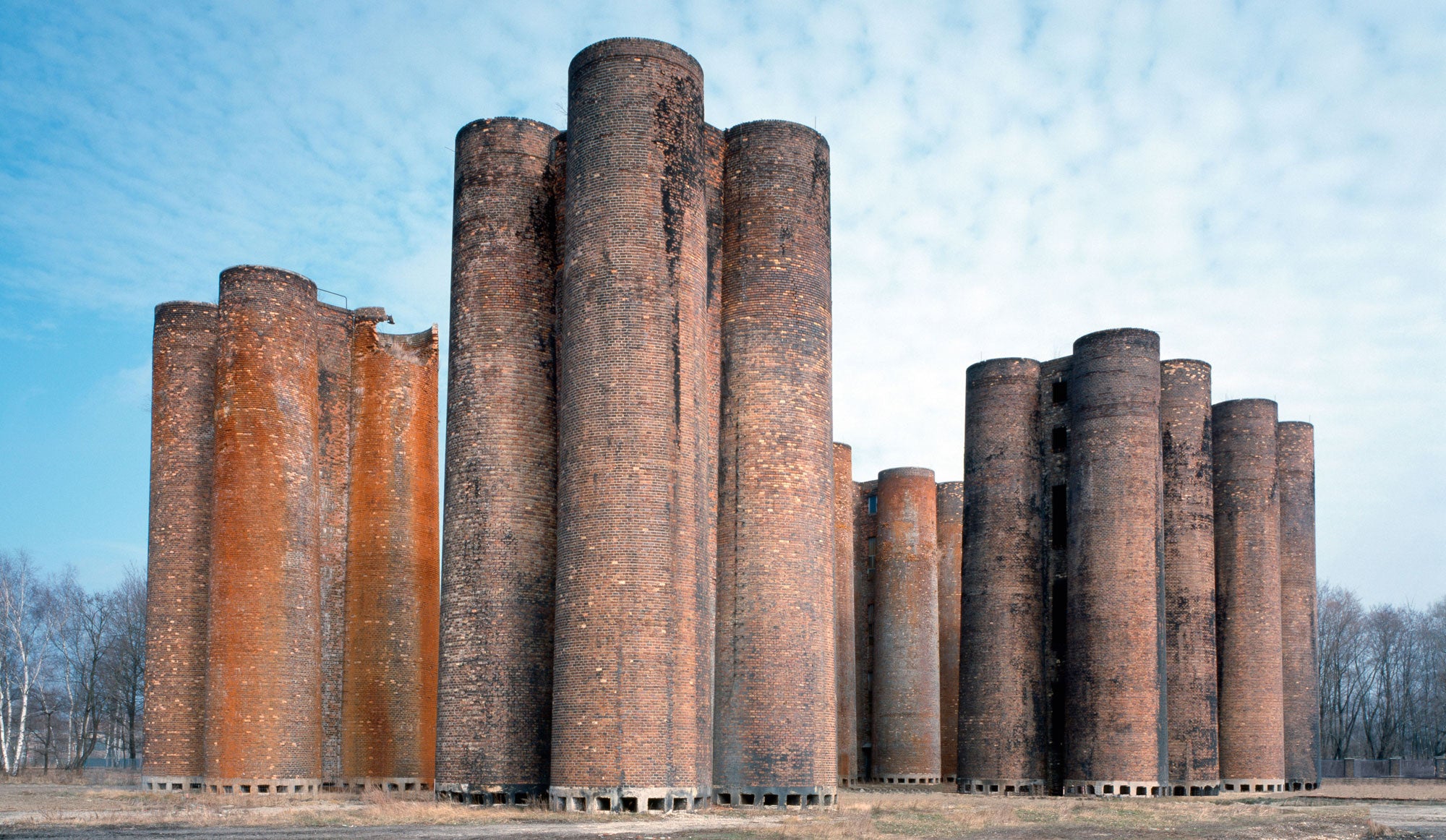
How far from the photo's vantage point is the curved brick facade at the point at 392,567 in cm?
3156

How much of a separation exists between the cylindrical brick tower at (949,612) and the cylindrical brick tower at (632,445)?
90.8ft

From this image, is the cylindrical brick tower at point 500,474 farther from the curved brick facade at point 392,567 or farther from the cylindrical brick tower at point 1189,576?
the cylindrical brick tower at point 1189,576

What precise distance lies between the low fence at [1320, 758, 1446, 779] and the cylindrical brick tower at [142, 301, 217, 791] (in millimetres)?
56107

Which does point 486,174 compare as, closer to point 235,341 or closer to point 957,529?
point 235,341

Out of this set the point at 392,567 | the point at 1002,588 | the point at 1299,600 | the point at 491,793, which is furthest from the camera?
the point at 1299,600

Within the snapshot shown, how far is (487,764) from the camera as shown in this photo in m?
23.8

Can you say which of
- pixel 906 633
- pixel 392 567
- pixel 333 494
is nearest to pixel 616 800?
pixel 392 567

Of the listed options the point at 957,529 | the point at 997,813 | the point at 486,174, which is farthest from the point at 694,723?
the point at 957,529

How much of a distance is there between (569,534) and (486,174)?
328 inches

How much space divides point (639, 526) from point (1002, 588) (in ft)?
59.3

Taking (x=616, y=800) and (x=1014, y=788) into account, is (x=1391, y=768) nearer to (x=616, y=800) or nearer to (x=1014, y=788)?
(x=1014, y=788)

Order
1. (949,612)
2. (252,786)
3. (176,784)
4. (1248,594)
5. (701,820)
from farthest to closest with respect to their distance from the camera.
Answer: (949,612)
(1248,594)
(176,784)
(252,786)
(701,820)

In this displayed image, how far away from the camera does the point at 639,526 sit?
73.2 ft

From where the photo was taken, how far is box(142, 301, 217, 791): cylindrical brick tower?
29797 millimetres
